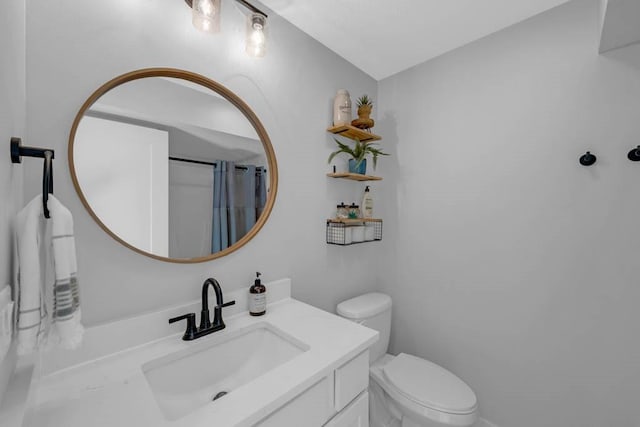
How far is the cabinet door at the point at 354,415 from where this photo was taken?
0.84 metres

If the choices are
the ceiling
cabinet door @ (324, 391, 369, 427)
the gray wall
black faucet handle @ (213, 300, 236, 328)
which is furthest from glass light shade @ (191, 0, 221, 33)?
cabinet door @ (324, 391, 369, 427)

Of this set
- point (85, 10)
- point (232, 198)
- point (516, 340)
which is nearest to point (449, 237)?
point (516, 340)

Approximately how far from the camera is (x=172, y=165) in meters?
0.97

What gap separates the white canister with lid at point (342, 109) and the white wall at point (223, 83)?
7 cm

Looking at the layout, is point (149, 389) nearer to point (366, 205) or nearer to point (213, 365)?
point (213, 365)

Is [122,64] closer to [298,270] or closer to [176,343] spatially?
[176,343]

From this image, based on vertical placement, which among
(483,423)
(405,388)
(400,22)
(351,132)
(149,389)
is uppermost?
(400,22)

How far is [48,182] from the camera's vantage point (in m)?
0.55

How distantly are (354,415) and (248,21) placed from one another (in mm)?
1644

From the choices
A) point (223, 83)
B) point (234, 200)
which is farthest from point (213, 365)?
point (223, 83)

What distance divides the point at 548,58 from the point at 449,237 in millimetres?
1054

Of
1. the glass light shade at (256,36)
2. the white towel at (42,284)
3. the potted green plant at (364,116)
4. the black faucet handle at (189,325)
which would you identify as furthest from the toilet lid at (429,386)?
the glass light shade at (256,36)

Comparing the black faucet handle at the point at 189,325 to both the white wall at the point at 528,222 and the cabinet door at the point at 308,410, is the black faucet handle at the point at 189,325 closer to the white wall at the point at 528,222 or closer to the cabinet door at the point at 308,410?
the cabinet door at the point at 308,410

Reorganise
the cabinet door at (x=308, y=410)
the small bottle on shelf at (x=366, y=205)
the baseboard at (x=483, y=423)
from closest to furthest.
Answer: the cabinet door at (x=308, y=410)
the baseboard at (x=483, y=423)
the small bottle on shelf at (x=366, y=205)
